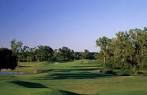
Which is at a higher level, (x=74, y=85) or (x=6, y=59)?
(x=6, y=59)

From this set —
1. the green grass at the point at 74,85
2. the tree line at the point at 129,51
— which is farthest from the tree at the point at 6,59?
the tree line at the point at 129,51

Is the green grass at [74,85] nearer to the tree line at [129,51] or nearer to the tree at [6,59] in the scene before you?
the tree at [6,59]

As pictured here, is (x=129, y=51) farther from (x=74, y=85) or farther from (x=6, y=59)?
(x=74, y=85)

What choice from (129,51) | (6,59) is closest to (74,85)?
(6,59)

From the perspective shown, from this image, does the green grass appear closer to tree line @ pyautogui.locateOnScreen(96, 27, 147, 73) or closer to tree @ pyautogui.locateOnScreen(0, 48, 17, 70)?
tree @ pyautogui.locateOnScreen(0, 48, 17, 70)

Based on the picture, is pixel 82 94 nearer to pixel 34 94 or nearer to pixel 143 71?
pixel 34 94

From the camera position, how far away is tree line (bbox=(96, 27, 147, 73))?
3792 inches

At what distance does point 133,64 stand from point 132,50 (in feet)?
12.4

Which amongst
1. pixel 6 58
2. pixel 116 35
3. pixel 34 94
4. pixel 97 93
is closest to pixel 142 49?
pixel 116 35

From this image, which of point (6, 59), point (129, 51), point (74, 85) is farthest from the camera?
point (129, 51)

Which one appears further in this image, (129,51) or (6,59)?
(129,51)

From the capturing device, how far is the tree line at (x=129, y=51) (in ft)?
316

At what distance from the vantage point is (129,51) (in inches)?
3863

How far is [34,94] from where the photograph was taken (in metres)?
35.8
